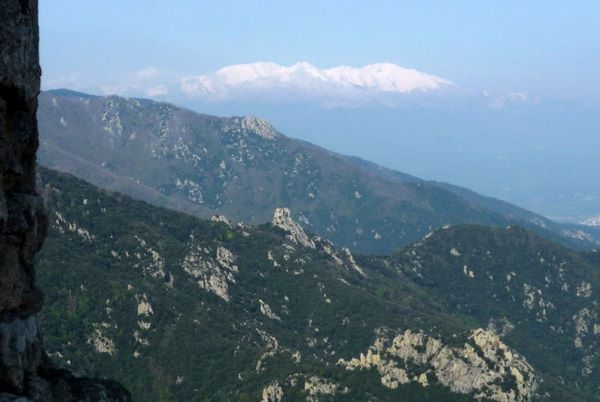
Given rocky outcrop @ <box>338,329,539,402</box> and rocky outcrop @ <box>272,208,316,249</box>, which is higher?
rocky outcrop @ <box>272,208,316,249</box>

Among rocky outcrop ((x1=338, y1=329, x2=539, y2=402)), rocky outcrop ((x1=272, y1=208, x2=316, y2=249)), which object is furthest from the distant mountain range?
rocky outcrop ((x1=272, y1=208, x2=316, y2=249))

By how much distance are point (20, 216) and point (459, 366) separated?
84.9m

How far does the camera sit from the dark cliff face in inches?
1005

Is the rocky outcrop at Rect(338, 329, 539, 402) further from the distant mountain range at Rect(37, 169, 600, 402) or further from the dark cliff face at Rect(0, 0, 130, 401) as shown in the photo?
the dark cliff face at Rect(0, 0, 130, 401)

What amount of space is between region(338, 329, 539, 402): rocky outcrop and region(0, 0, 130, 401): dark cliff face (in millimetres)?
77904

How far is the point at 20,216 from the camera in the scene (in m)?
27.4

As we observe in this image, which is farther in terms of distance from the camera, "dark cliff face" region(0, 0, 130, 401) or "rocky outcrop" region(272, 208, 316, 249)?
"rocky outcrop" region(272, 208, 316, 249)

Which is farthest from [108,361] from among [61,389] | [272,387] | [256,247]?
[61,389]

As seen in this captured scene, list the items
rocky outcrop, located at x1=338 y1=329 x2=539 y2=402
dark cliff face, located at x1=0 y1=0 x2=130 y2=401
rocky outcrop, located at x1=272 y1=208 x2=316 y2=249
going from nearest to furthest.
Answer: dark cliff face, located at x1=0 y1=0 x2=130 y2=401 → rocky outcrop, located at x1=338 y1=329 x2=539 y2=402 → rocky outcrop, located at x1=272 y1=208 x2=316 y2=249

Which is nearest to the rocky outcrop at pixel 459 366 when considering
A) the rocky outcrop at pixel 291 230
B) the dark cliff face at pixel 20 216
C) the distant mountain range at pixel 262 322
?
the distant mountain range at pixel 262 322

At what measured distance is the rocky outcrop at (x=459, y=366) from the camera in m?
101

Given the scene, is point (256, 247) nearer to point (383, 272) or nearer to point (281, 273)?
point (281, 273)

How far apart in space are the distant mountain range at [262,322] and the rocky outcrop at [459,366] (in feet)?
0.67

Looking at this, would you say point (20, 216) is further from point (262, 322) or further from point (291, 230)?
point (291, 230)
